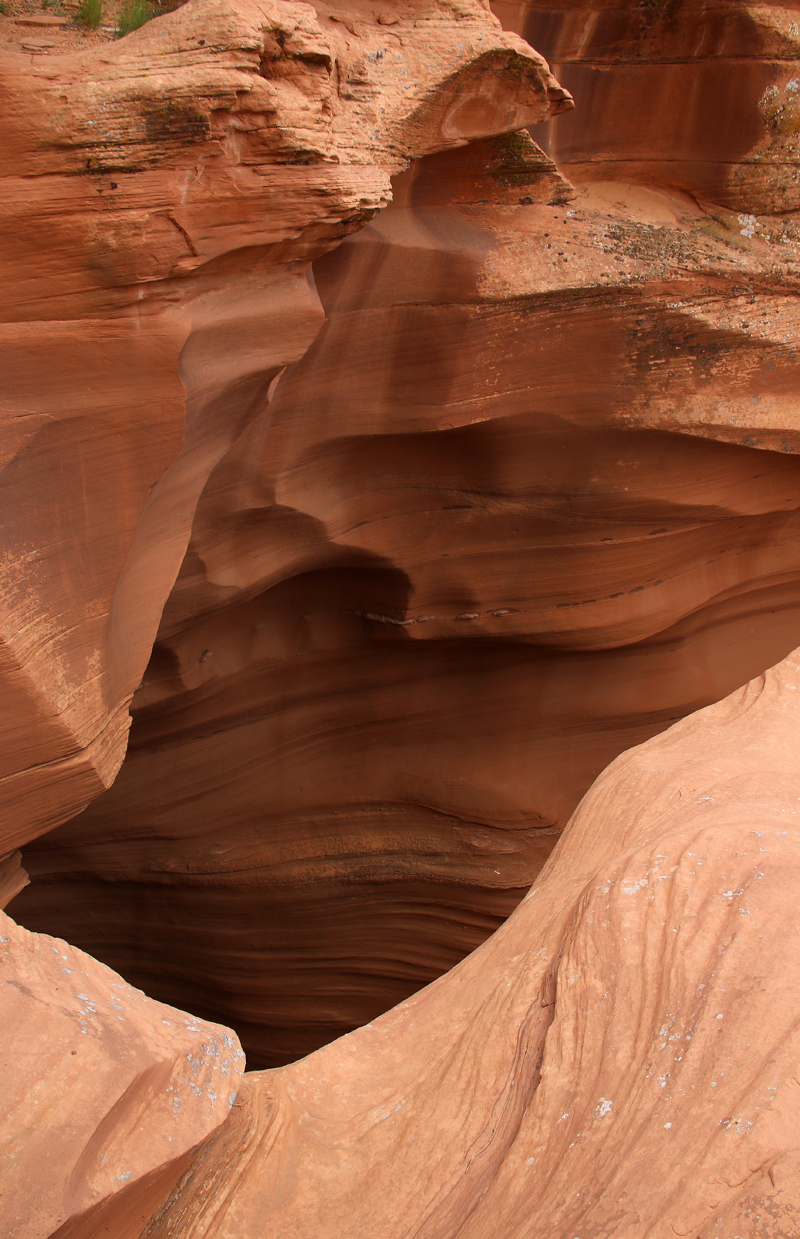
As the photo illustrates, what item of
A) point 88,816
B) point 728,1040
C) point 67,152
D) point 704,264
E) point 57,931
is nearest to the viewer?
point 728,1040

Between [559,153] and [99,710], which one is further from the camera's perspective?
[559,153]

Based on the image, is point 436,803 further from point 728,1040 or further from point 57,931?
point 728,1040

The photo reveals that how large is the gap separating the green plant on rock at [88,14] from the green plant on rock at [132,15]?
0.06 meters

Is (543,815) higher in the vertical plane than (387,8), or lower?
lower

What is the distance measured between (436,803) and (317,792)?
25.2 inches

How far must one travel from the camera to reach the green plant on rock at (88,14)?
2.21 m

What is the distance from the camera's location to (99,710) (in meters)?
2.47

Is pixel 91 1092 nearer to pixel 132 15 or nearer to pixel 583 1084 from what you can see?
pixel 583 1084

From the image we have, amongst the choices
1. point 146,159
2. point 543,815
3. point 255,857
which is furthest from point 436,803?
point 146,159

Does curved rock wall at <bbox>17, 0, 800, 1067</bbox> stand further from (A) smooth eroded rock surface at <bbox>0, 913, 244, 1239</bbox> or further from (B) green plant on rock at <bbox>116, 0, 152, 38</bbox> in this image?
(A) smooth eroded rock surface at <bbox>0, 913, 244, 1239</bbox>

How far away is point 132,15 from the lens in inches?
89.6

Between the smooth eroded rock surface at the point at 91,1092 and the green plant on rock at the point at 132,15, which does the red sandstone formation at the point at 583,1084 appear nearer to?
the smooth eroded rock surface at the point at 91,1092

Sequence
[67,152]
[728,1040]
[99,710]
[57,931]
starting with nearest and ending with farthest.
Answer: [728,1040] → [67,152] → [99,710] → [57,931]

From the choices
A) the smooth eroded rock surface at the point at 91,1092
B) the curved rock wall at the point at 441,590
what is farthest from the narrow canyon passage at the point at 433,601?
the smooth eroded rock surface at the point at 91,1092
